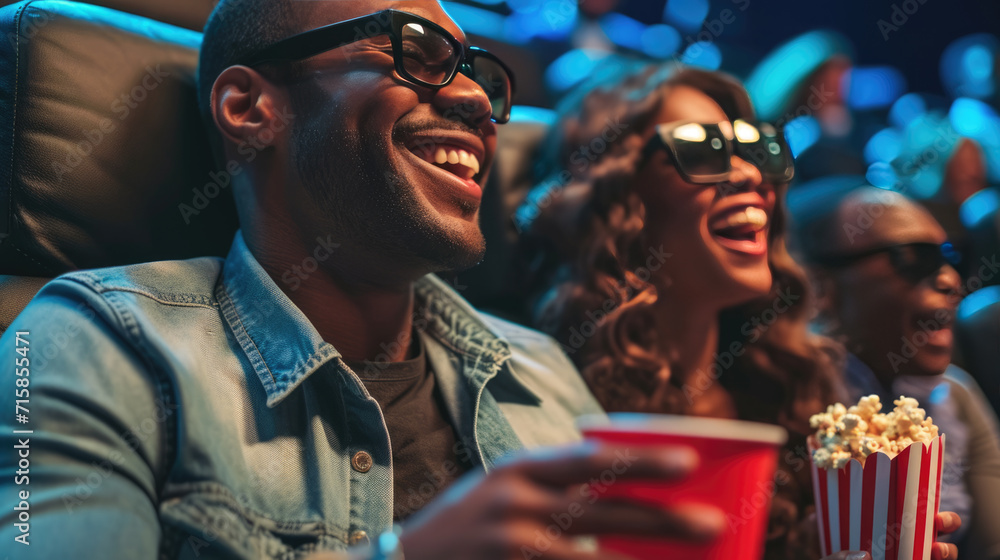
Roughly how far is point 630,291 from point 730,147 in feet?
1.35

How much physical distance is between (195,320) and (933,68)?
14.0 ft

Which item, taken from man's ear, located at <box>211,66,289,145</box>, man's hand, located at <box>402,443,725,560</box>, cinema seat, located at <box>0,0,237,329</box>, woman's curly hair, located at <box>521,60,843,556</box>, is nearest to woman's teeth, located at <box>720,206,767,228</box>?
woman's curly hair, located at <box>521,60,843,556</box>

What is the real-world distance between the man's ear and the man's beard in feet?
0.31

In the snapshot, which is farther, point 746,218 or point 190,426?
point 746,218

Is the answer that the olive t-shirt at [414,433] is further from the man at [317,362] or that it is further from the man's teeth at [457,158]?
the man's teeth at [457,158]

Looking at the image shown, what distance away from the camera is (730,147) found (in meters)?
1.67

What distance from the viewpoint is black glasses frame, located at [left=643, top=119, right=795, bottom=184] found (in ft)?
5.43

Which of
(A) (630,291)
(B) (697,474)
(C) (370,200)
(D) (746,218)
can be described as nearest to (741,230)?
(D) (746,218)

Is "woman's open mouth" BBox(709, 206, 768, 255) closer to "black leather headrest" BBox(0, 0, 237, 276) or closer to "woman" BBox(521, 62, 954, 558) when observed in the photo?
"woman" BBox(521, 62, 954, 558)

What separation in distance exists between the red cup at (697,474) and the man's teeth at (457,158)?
80 centimetres

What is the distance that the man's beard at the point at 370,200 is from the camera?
3.93 feet

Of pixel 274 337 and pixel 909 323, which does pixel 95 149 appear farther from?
pixel 909 323

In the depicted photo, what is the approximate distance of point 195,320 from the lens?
110 centimetres

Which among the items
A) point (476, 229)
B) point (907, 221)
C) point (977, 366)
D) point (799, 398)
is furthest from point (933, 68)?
point (476, 229)
